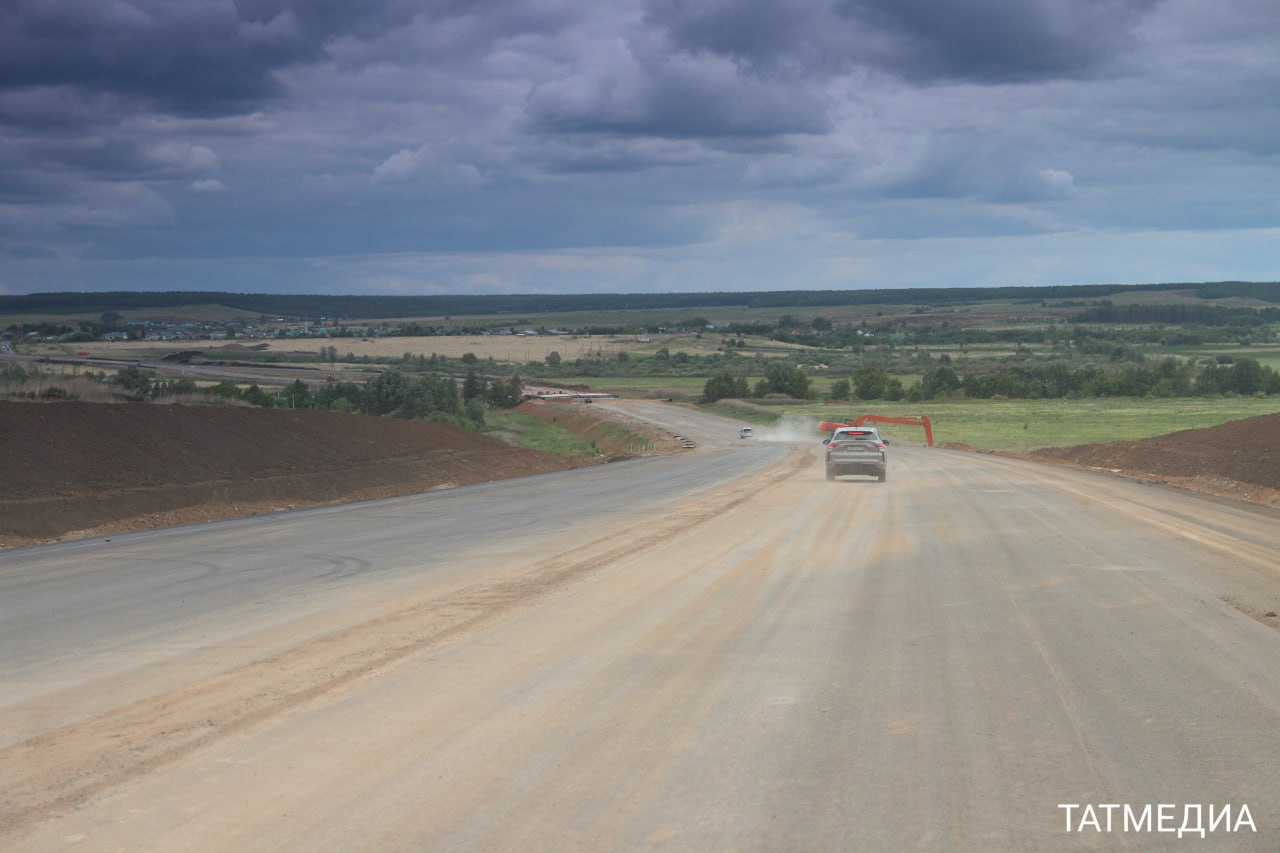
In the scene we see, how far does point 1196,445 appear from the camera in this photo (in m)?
37.2

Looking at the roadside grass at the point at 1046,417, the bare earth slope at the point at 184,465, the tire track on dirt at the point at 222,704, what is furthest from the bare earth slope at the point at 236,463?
the roadside grass at the point at 1046,417

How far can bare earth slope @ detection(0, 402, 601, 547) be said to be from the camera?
23.7m

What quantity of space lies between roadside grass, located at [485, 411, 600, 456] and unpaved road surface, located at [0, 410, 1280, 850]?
41590mm

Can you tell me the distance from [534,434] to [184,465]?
46635mm

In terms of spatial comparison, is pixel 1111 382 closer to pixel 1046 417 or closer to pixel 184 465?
→ pixel 1046 417

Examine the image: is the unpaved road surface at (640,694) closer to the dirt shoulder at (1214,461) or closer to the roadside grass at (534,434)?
the dirt shoulder at (1214,461)

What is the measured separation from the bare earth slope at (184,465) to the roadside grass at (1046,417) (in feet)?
109

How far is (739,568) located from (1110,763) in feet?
28.5

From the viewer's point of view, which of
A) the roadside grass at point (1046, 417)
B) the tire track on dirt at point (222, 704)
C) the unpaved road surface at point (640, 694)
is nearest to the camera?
the unpaved road surface at point (640, 694)

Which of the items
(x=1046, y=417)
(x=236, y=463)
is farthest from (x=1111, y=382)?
(x=236, y=463)

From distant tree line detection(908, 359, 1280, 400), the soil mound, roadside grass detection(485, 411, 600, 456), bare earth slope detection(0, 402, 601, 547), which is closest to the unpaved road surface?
bare earth slope detection(0, 402, 601, 547)

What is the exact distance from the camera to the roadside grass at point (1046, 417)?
65188 mm

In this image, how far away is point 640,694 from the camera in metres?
8.40

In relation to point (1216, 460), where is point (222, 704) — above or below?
above
